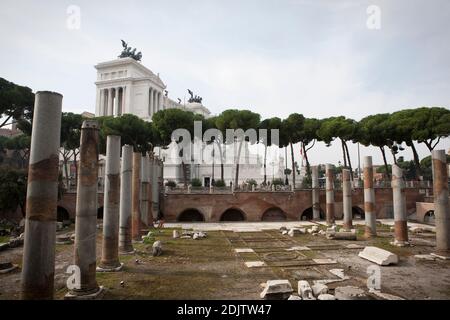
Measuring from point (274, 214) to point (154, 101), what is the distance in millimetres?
45311

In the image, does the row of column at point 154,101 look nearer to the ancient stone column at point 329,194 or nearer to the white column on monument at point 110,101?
the white column on monument at point 110,101

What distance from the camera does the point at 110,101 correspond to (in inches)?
2589

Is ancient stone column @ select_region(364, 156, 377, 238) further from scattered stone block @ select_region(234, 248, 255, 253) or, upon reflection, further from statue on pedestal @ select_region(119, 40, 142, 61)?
statue on pedestal @ select_region(119, 40, 142, 61)

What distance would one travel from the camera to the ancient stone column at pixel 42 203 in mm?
5859

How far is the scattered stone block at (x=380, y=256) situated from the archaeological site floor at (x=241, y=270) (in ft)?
0.66

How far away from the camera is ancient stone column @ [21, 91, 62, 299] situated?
19.2 ft

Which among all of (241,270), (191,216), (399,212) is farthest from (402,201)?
(191,216)

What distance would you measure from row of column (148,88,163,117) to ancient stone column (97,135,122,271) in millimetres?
54432

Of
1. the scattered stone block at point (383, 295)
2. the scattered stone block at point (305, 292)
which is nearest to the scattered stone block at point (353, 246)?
the scattered stone block at point (383, 295)

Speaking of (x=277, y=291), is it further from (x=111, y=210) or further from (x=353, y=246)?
(x=353, y=246)

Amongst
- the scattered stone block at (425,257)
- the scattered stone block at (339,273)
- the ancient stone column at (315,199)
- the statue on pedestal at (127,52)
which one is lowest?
the scattered stone block at (425,257)

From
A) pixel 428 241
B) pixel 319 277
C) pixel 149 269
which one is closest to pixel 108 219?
pixel 149 269

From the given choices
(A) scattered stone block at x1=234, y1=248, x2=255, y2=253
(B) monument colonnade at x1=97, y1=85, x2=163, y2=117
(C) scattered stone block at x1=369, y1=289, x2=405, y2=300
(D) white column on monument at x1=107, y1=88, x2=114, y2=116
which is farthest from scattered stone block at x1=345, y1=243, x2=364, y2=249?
(D) white column on monument at x1=107, y1=88, x2=114, y2=116
